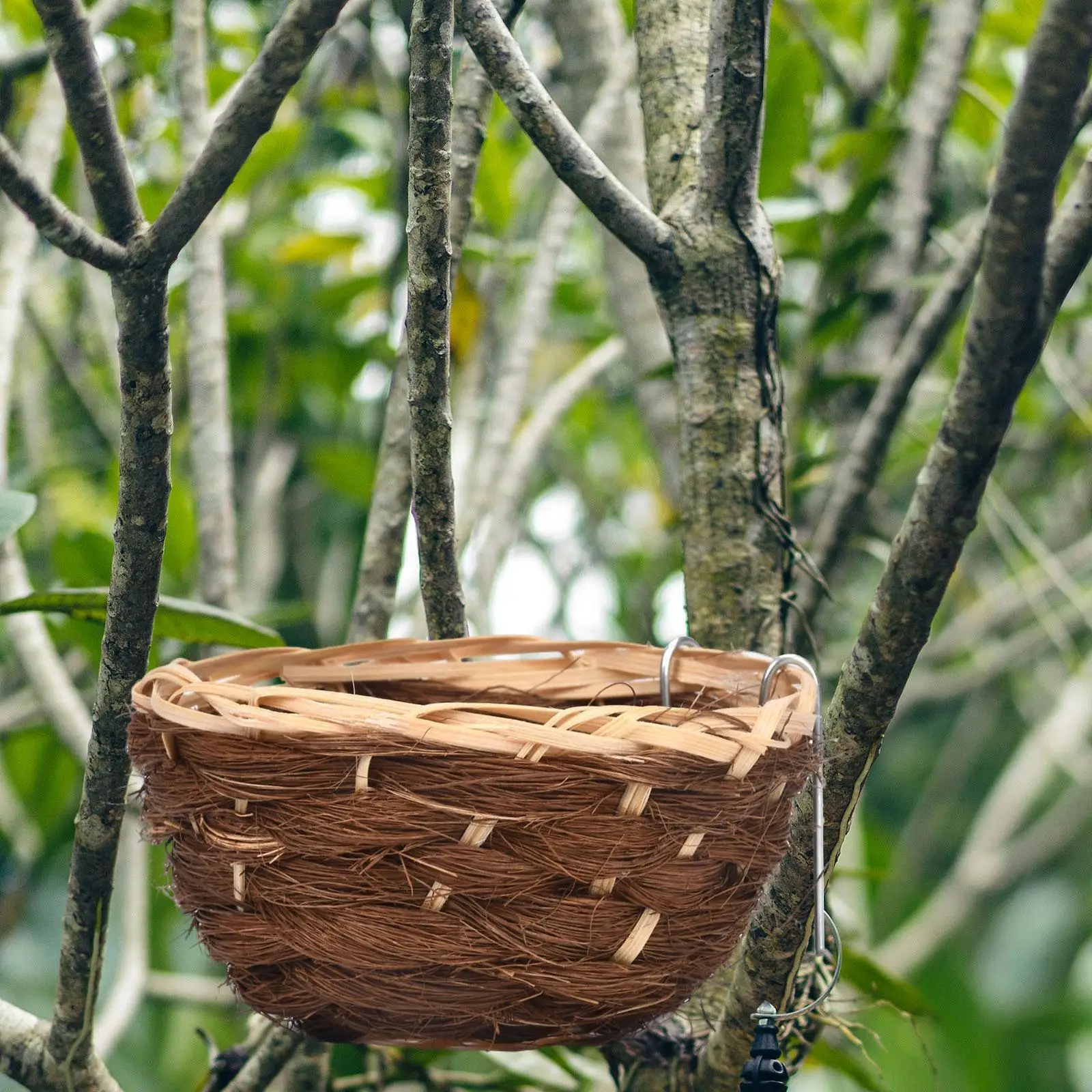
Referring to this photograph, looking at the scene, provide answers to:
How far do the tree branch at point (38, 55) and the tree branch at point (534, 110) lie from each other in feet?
1.63

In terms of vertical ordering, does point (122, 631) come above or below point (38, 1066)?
above

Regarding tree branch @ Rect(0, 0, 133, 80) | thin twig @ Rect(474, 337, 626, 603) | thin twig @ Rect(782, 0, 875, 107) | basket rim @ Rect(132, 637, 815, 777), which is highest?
thin twig @ Rect(782, 0, 875, 107)

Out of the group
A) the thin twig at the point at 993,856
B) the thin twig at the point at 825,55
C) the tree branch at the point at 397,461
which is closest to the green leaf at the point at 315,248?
the thin twig at the point at 825,55

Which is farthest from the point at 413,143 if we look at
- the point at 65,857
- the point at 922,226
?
the point at 65,857

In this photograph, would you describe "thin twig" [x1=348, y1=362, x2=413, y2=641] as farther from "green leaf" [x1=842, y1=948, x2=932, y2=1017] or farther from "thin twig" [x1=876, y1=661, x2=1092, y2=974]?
"thin twig" [x1=876, y1=661, x2=1092, y2=974]

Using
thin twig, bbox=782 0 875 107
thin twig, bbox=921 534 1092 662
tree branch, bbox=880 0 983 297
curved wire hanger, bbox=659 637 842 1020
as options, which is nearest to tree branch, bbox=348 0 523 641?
curved wire hanger, bbox=659 637 842 1020

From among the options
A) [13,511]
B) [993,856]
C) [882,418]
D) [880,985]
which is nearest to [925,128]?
[882,418]

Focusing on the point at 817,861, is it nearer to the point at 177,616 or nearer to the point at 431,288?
the point at 431,288

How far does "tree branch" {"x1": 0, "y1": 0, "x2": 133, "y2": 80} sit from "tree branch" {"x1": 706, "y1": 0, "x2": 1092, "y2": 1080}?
0.81 m

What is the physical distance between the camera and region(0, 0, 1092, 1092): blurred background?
1.11 metres

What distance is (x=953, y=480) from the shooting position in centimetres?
44

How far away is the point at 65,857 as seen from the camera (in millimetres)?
1674

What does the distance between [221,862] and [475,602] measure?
614 millimetres

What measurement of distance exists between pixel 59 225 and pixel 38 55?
0.60 m
